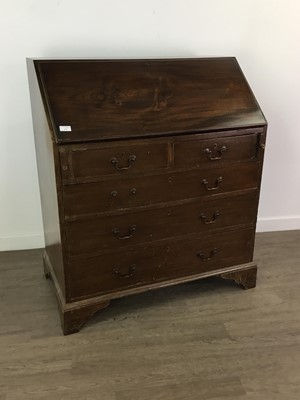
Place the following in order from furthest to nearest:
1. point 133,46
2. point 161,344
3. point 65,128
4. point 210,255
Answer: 1. point 133,46
2. point 210,255
3. point 161,344
4. point 65,128

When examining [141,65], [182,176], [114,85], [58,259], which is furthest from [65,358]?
[141,65]

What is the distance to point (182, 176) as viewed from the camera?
68.9 inches

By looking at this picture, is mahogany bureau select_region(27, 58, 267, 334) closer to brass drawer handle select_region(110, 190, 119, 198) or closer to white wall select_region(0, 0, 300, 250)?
brass drawer handle select_region(110, 190, 119, 198)

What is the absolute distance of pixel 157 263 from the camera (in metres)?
1.87

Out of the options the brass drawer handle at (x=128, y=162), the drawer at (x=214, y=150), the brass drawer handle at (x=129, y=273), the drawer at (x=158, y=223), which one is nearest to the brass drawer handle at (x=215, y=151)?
the drawer at (x=214, y=150)

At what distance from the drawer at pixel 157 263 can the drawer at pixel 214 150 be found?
0.38 meters

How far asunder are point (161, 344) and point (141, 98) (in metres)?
1.05

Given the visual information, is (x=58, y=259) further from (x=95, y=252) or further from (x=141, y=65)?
(x=141, y=65)

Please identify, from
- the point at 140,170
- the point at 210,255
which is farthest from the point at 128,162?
the point at 210,255

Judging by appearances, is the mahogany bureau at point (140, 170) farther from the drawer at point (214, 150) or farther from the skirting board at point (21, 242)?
the skirting board at point (21, 242)

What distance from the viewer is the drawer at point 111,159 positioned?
5.03ft

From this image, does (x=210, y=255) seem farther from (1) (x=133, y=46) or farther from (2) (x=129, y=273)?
(1) (x=133, y=46)

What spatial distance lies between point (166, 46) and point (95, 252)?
1177 millimetres

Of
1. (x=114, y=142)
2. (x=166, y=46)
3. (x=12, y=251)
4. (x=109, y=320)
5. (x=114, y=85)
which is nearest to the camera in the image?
(x=114, y=142)
